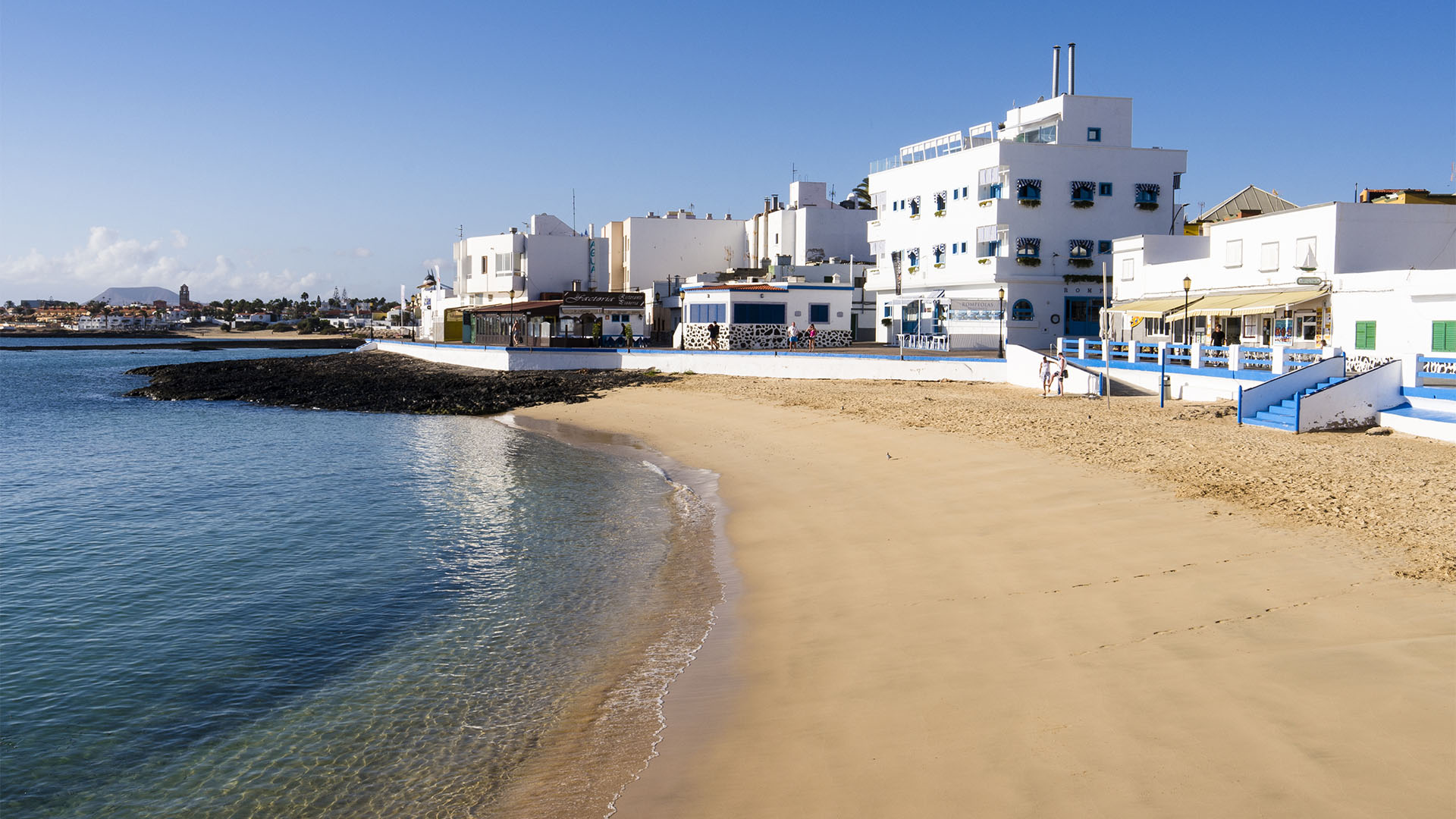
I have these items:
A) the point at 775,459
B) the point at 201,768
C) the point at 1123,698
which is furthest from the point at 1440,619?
the point at 775,459

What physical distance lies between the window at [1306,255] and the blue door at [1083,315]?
1534cm

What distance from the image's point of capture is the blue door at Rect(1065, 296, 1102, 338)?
4772 centimetres

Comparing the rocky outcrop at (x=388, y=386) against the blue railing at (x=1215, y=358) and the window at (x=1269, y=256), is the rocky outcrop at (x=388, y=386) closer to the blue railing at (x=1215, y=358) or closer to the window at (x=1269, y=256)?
the blue railing at (x=1215, y=358)

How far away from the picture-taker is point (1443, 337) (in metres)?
24.8

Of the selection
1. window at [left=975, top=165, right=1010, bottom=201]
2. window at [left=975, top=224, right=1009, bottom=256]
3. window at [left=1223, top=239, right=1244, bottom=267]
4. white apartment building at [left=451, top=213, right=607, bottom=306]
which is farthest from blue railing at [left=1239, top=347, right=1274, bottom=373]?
white apartment building at [left=451, top=213, right=607, bottom=306]

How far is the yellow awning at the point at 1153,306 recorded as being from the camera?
1415 inches

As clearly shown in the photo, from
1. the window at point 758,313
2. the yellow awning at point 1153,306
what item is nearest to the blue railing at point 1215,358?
the yellow awning at point 1153,306

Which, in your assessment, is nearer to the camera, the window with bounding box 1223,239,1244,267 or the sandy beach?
the sandy beach

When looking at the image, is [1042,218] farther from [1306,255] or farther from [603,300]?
[603,300]

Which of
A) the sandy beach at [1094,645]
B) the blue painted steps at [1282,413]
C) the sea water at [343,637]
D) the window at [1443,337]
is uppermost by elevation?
the window at [1443,337]

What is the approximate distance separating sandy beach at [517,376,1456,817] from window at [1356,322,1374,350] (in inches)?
411

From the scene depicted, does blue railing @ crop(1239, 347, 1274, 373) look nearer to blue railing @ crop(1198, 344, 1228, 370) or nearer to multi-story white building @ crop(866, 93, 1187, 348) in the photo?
blue railing @ crop(1198, 344, 1228, 370)

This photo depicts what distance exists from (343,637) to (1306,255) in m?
31.7

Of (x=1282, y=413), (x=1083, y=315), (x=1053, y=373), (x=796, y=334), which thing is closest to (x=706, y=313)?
(x=796, y=334)
